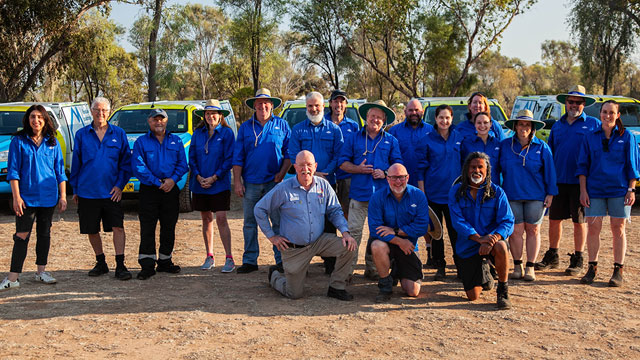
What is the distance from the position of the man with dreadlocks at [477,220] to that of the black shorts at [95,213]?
12.0 ft

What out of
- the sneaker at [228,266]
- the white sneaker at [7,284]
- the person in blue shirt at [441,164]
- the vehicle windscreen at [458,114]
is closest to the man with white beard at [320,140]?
the person in blue shirt at [441,164]

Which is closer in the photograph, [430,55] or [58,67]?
[58,67]

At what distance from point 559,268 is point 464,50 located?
26251 mm

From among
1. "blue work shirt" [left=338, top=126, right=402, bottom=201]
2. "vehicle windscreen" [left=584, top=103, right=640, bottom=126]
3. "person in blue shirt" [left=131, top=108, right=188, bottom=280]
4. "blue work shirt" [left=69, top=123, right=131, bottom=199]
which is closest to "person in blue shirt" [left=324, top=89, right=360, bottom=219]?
"blue work shirt" [left=338, top=126, right=402, bottom=201]

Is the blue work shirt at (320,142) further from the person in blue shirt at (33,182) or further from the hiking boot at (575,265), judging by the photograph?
the hiking boot at (575,265)

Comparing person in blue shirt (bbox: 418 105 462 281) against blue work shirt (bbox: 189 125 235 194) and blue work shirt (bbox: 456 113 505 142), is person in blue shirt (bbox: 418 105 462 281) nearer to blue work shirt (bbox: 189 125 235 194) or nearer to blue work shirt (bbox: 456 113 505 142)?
blue work shirt (bbox: 456 113 505 142)

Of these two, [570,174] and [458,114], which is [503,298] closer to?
[570,174]

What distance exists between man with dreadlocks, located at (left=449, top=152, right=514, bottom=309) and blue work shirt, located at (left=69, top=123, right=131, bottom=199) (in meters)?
3.70

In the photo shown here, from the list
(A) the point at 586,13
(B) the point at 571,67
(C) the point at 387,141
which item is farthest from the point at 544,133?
(B) the point at 571,67

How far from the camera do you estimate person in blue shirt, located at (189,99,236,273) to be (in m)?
7.12

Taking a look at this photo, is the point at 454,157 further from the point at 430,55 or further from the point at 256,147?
the point at 430,55

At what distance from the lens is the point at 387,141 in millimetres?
6559

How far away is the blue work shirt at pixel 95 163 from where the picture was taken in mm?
6680

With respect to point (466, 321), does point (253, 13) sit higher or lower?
higher
